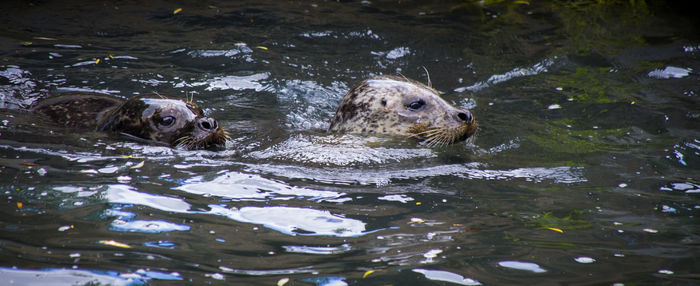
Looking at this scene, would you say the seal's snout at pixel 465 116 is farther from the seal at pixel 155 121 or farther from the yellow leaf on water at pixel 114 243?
the yellow leaf on water at pixel 114 243

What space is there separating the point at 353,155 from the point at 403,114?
1118 mm

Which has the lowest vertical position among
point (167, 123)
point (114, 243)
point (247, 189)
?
point (167, 123)

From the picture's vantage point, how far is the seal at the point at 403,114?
241 inches

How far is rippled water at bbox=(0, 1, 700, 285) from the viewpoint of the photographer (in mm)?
3174

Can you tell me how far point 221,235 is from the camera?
3494 mm

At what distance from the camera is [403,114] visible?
6.40 m

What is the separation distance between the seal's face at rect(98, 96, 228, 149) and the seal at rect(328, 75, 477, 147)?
133cm

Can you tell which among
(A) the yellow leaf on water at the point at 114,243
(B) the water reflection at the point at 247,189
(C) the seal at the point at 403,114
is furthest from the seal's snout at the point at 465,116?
(A) the yellow leaf on water at the point at 114,243

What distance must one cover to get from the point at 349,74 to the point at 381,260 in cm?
559

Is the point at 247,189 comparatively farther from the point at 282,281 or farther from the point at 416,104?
the point at 416,104

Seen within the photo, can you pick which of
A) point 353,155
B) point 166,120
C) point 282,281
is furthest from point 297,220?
point 166,120

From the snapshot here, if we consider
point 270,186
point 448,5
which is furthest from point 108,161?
point 448,5

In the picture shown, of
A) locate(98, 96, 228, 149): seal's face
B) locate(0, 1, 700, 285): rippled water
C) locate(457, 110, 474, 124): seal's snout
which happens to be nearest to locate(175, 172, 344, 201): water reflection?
locate(0, 1, 700, 285): rippled water

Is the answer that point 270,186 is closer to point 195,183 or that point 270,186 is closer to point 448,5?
point 195,183
